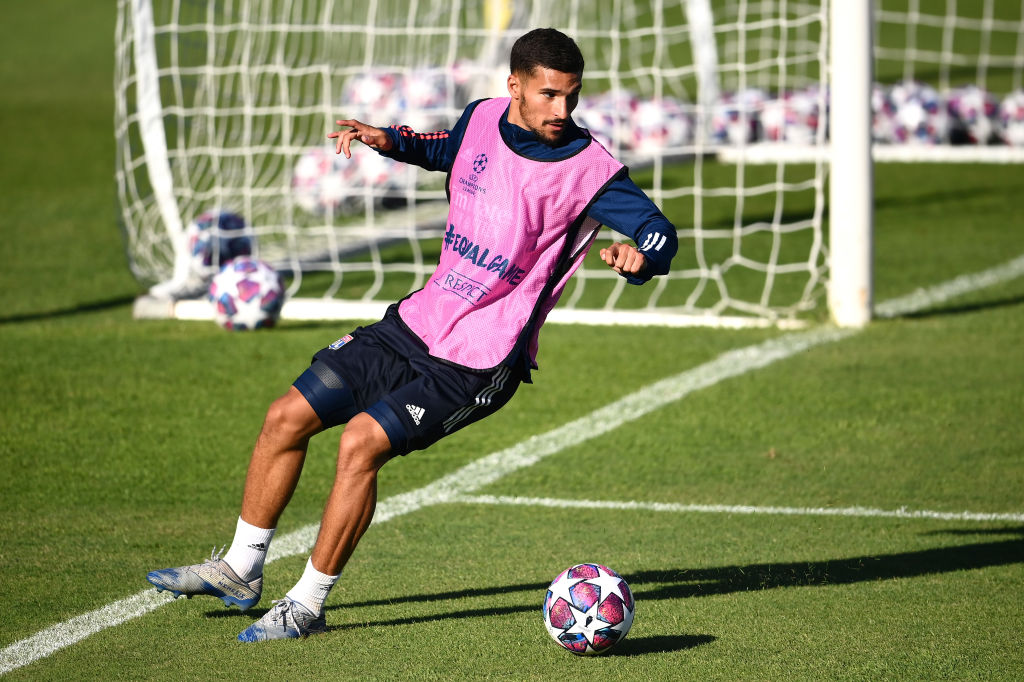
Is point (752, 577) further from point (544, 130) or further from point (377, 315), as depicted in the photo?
point (377, 315)

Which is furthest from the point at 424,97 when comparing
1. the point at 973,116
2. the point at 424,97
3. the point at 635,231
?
the point at 635,231

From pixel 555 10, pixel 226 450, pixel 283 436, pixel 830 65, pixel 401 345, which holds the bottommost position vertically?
pixel 226 450

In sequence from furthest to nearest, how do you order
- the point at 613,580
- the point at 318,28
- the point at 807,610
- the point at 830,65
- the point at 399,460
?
the point at 318,28, the point at 830,65, the point at 399,460, the point at 807,610, the point at 613,580

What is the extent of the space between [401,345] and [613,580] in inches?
39.5

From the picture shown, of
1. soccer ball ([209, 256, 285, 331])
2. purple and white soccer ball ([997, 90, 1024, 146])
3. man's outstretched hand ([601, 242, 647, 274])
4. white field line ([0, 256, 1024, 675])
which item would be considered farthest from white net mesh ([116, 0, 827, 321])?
man's outstretched hand ([601, 242, 647, 274])

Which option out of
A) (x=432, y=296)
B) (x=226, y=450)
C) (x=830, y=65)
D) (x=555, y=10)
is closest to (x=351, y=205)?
(x=555, y=10)

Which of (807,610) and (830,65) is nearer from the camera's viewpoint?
(807,610)

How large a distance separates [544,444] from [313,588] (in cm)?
265

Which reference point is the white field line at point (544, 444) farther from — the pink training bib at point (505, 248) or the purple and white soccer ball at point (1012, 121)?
the purple and white soccer ball at point (1012, 121)

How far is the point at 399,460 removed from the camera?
6730mm

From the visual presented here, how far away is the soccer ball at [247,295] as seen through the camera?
910 cm

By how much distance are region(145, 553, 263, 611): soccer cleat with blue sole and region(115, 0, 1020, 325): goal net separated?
514cm

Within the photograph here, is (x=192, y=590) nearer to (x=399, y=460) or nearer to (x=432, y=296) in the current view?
(x=432, y=296)

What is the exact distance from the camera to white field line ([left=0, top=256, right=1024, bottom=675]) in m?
4.54
